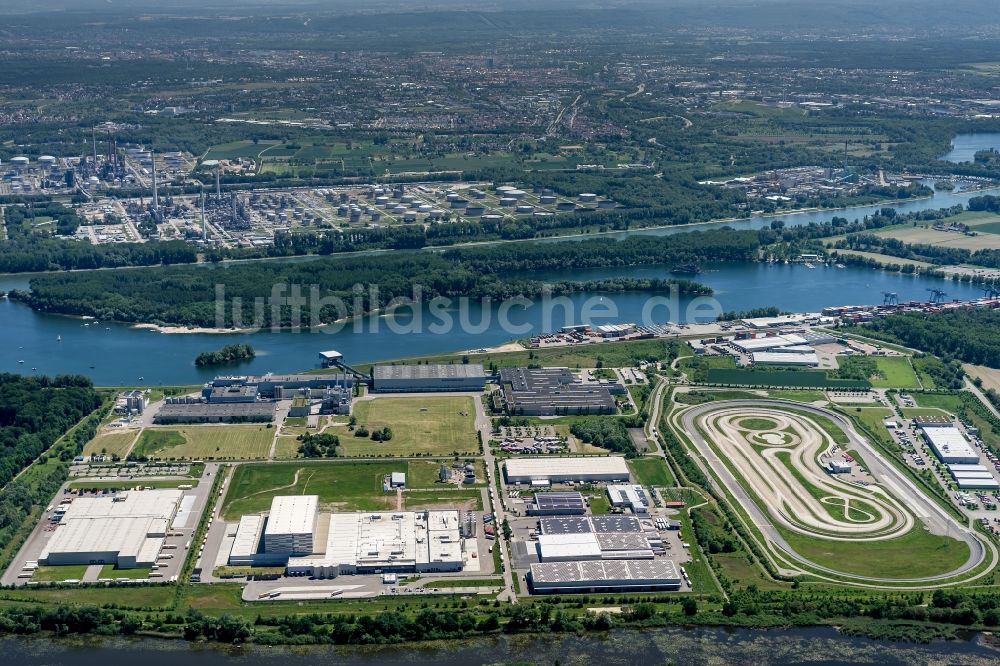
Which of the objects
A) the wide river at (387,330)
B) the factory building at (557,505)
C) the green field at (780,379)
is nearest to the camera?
the factory building at (557,505)

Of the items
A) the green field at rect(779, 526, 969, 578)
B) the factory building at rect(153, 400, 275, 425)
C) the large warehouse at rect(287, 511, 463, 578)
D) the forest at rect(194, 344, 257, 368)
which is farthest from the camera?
the forest at rect(194, 344, 257, 368)

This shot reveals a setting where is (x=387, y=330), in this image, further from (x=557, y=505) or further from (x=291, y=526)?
(x=291, y=526)

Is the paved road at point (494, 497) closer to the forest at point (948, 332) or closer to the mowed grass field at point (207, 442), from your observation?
the mowed grass field at point (207, 442)

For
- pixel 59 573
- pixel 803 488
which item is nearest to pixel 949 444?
pixel 803 488

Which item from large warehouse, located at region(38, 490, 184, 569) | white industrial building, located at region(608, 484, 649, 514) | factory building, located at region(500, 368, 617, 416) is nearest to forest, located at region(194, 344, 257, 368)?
factory building, located at region(500, 368, 617, 416)

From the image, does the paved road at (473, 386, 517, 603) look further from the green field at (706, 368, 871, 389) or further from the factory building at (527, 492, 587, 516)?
the green field at (706, 368, 871, 389)

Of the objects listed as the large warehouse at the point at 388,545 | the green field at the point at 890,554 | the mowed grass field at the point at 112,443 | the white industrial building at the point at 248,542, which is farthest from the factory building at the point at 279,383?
the green field at the point at 890,554

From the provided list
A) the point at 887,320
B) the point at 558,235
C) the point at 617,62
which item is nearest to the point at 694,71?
the point at 617,62
